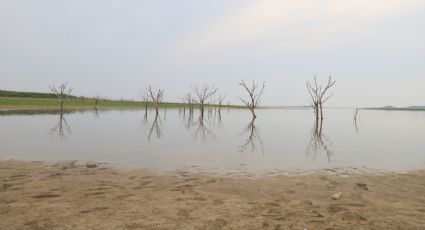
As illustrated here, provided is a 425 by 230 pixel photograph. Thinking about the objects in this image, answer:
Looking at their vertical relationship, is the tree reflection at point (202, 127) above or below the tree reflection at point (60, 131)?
below

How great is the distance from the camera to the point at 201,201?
715cm

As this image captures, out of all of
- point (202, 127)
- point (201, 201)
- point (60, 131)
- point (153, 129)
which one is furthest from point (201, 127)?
point (201, 201)

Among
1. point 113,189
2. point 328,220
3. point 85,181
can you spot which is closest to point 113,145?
point 85,181

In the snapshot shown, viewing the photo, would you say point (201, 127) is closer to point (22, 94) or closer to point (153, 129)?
point (153, 129)

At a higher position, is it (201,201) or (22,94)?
(22,94)

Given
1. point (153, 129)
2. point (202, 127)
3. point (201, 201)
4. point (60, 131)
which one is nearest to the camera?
point (201, 201)

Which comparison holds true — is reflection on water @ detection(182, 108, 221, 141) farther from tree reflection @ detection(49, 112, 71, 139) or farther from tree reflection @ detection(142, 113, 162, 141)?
tree reflection @ detection(49, 112, 71, 139)

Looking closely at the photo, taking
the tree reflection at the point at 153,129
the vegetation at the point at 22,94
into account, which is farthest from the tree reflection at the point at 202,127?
the vegetation at the point at 22,94

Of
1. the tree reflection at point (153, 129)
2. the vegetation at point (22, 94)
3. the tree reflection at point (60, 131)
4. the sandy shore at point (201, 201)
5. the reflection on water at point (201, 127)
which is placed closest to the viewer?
the sandy shore at point (201, 201)

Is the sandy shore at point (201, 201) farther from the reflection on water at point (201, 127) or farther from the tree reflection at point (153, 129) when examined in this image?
the reflection on water at point (201, 127)

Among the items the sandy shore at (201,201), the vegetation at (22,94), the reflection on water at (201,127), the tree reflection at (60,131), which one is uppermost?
the vegetation at (22,94)

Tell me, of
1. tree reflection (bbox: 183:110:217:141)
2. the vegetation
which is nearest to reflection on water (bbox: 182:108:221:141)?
tree reflection (bbox: 183:110:217:141)

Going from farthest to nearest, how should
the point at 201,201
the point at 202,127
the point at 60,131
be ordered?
1. the point at 202,127
2. the point at 60,131
3. the point at 201,201

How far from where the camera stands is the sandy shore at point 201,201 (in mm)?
5848
